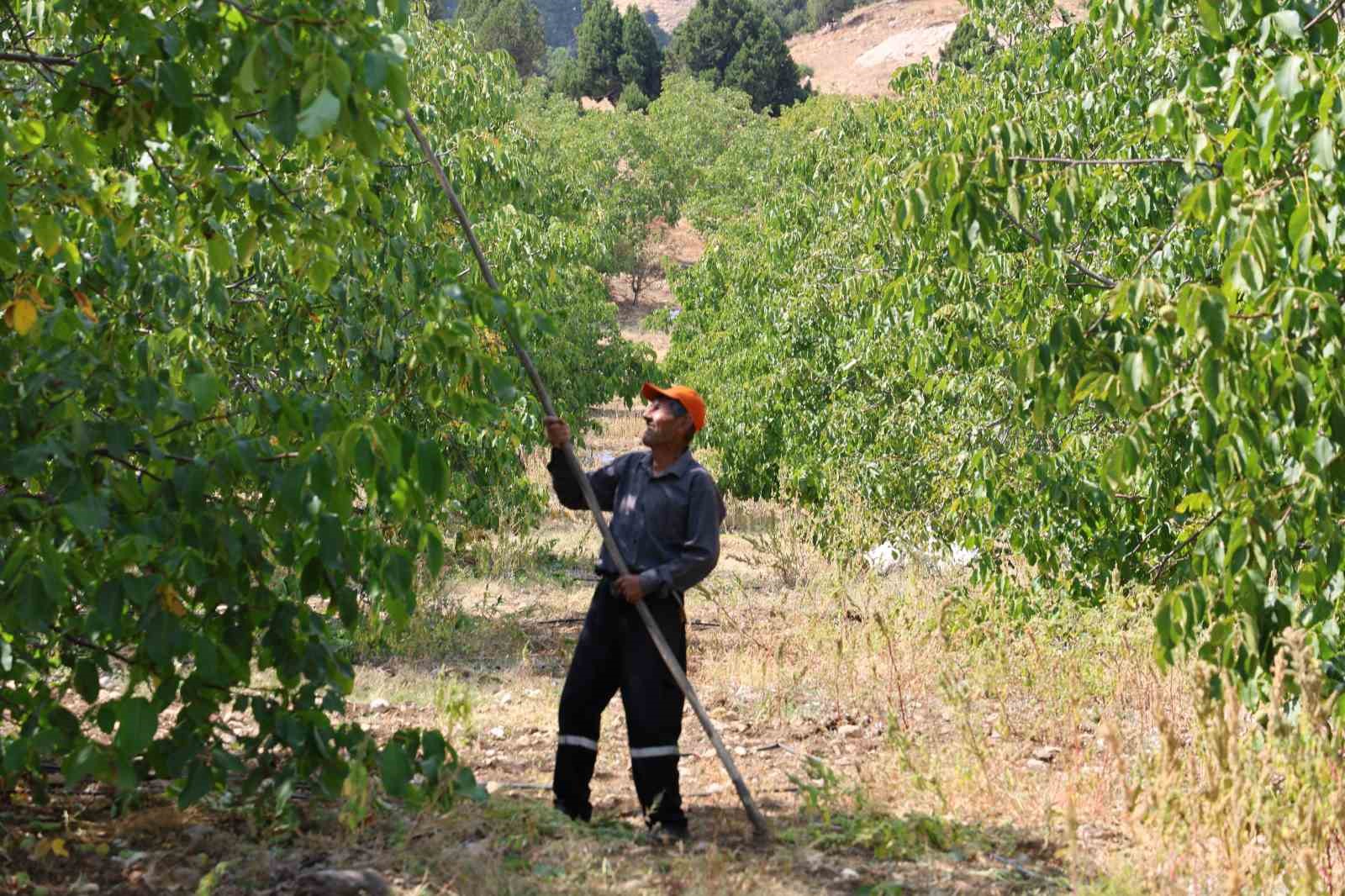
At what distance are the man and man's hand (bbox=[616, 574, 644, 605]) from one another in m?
0.07

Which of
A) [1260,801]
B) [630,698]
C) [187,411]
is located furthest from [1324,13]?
[187,411]

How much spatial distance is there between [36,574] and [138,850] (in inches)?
66.6

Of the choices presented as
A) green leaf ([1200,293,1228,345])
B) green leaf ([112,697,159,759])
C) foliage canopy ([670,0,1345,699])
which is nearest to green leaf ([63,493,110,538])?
green leaf ([112,697,159,759])

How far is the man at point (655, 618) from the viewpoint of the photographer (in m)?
4.82

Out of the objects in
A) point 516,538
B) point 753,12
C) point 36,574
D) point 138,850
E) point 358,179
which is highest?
point 753,12

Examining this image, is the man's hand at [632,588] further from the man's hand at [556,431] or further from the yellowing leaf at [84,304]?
the yellowing leaf at [84,304]

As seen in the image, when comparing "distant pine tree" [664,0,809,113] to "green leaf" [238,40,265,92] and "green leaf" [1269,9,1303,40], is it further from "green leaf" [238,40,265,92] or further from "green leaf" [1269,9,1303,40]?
"green leaf" [238,40,265,92]

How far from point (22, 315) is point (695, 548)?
2.36 metres

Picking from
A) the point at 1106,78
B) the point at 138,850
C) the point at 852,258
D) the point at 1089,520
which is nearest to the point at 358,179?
the point at 138,850

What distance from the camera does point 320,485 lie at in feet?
9.95

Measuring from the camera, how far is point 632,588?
4.64 metres

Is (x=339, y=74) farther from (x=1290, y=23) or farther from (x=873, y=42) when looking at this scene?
(x=873, y=42)

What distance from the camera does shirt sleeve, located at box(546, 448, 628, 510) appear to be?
493 cm

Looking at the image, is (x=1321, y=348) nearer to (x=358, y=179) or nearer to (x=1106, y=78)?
(x=358, y=179)
